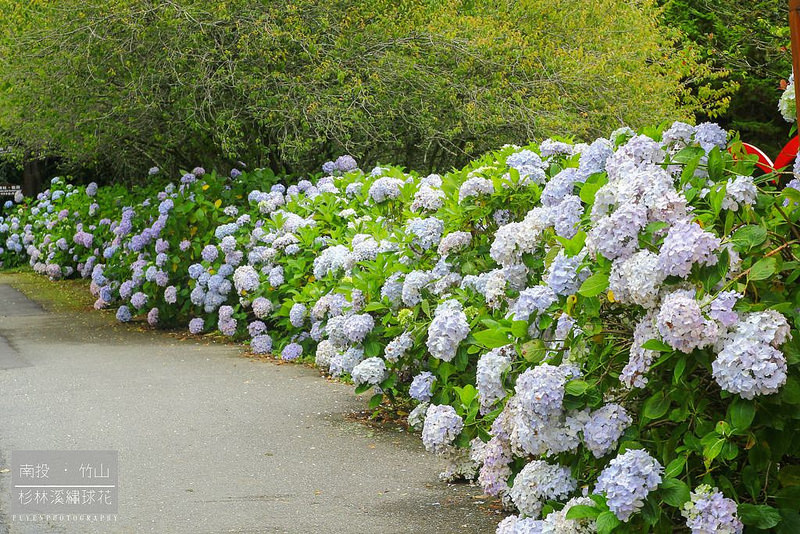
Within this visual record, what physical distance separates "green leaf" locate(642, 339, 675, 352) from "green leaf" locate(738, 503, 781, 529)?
53cm

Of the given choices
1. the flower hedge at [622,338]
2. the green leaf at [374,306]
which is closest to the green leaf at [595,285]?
the flower hedge at [622,338]

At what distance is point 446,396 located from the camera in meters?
5.67

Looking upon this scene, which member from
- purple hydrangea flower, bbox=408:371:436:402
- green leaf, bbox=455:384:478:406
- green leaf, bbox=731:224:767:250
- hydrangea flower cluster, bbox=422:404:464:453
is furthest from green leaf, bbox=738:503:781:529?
purple hydrangea flower, bbox=408:371:436:402

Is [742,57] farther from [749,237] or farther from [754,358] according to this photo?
[754,358]

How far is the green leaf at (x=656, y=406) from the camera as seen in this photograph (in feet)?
11.1

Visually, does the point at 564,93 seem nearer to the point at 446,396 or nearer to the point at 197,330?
the point at 197,330

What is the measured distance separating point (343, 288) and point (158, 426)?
4.86ft

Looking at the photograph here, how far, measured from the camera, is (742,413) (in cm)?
318

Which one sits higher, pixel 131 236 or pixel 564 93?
pixel 564 93

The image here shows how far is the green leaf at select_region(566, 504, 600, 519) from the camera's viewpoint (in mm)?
3315

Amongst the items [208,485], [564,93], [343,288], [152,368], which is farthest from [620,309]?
[564,93]

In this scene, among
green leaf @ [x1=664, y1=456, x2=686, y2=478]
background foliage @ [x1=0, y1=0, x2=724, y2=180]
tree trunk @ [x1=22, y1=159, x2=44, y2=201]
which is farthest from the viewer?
tree trunk @ [x1=22, y1=159, x2=44, y2=201]

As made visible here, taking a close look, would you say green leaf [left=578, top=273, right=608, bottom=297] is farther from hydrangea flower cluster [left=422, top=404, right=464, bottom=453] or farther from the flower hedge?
hydrangea flower cluster [left=422, top=404, right=464, bottom=453]

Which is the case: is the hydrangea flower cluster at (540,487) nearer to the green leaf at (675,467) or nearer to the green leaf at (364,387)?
the green leaf at (675,467)
